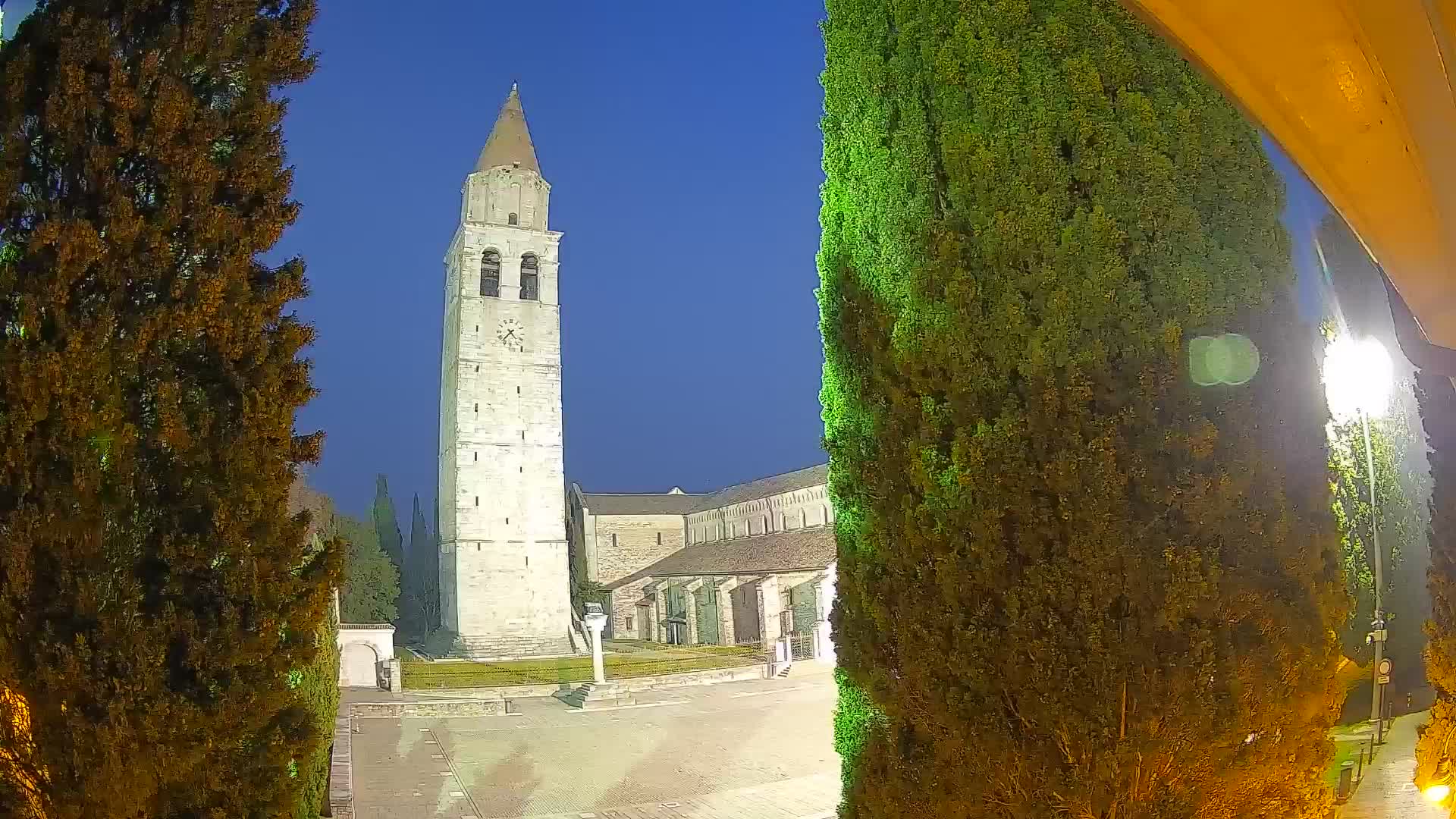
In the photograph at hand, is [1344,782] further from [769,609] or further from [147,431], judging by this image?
[769,609]

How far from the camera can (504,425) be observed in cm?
4075

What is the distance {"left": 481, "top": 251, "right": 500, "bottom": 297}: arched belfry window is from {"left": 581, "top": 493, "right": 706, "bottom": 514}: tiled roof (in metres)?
15.7

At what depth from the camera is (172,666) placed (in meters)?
3.54

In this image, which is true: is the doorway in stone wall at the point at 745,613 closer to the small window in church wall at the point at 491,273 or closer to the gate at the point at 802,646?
the gate at the point at 802,646

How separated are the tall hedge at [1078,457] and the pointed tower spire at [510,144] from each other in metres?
40.2

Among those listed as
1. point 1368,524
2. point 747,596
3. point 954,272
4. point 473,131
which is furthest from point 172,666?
point 473,131

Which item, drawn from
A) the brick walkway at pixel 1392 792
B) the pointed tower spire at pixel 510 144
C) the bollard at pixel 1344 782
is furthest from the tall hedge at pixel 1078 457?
the pointed tower spire at pixel 510 144

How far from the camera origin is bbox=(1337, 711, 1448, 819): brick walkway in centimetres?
919

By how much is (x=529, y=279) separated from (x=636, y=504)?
1687 centimetres

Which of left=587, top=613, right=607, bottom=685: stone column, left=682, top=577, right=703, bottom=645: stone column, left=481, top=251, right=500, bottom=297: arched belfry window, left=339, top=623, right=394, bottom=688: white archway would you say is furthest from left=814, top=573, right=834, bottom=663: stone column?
left=481, top=251, right=500, bottom=297: arched belfry window

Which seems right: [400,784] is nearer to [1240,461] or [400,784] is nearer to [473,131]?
[1240,461]

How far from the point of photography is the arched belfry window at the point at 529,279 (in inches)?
1667

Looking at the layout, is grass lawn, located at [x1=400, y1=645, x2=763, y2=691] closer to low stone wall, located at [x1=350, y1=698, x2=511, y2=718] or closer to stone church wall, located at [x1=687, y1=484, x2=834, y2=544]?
low stone wall, located at [x1=350, y1=698, x2=511, y2=718]

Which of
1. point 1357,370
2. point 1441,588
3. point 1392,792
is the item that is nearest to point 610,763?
point 1392,792
